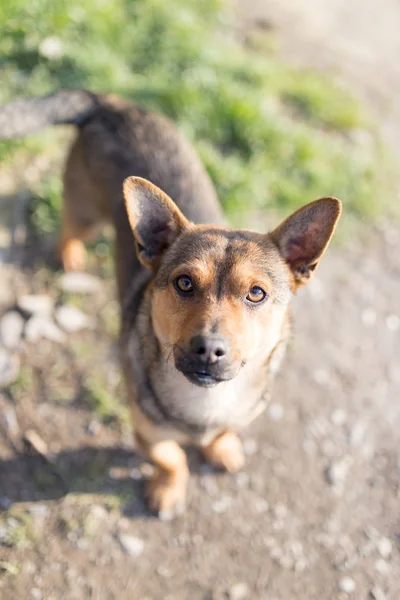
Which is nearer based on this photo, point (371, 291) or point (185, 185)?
point (185, 185)

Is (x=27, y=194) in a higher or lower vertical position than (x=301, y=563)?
higher

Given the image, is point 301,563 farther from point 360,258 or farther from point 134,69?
point 134,69

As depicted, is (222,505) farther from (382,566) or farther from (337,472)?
(382,566)

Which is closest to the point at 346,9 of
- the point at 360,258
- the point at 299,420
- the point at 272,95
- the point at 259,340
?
the point at 272,95

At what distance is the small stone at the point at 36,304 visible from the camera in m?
4.67

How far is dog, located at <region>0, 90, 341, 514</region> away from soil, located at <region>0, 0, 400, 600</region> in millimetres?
301

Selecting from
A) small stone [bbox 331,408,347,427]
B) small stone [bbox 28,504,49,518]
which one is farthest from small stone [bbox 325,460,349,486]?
small stone [bbox 28,504,49,518]

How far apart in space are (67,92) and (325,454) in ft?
11.2

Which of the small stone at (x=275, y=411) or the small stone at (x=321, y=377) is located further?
the small stone at (x=321, y=377)

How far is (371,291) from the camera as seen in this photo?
18.2 ft

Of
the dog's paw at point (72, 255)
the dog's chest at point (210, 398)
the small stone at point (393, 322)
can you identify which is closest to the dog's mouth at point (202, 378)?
the dog's chest at point (210, 398)

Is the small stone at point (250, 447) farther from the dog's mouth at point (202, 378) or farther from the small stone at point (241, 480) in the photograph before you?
the dog's mouth at point (202, 378)

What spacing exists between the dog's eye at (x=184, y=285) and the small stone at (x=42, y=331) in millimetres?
1891

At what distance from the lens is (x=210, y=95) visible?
20.4 ft
